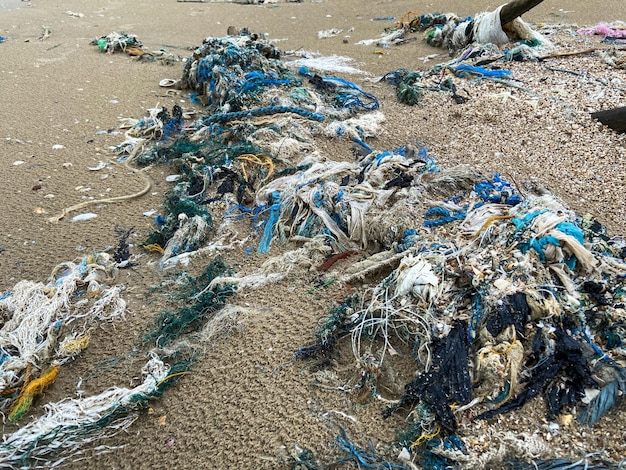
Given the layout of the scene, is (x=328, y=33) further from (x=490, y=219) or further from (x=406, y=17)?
(x=490, y=219)

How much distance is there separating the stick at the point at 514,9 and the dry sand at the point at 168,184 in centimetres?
49

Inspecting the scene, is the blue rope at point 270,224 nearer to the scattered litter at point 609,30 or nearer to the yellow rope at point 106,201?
the yellow rope at point 106,201

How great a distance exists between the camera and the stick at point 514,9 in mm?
4677

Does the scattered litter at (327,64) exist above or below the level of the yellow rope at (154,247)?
above

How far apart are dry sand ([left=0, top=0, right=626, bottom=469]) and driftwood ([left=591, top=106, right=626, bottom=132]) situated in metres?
0.07

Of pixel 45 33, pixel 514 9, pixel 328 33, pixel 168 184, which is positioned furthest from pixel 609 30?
pixel 45 33

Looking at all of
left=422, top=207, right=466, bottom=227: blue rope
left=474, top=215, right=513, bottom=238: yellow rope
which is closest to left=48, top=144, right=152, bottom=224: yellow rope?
left=422, top=207, right=466, bottom=227: blue rope

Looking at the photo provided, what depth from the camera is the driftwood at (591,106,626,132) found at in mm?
3254

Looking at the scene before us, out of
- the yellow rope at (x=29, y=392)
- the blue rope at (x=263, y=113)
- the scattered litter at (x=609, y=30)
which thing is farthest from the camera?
the scattered litter at (x=609, y=30)

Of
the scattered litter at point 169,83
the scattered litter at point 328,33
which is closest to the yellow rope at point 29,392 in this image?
the scattered litter at point 169,83

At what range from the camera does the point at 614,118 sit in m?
3.29

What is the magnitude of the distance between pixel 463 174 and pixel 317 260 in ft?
3.40

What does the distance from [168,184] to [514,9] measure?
388 centimetres

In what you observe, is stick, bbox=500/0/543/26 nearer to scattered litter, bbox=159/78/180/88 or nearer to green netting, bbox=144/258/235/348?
scattered litter, bbox=159/78/180/88
